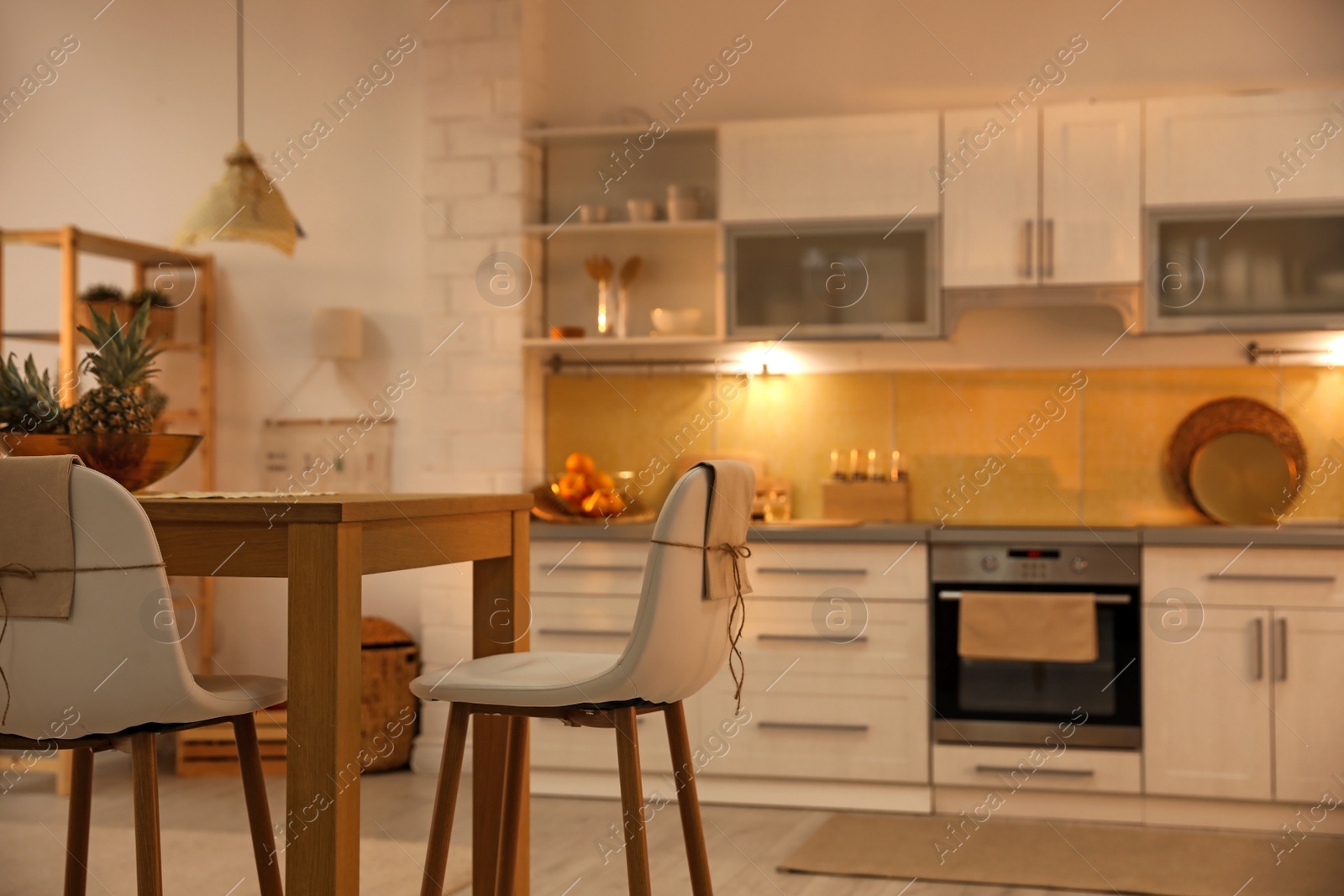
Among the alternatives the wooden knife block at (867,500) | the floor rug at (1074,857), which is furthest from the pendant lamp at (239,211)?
the floor rug at (1074,857)

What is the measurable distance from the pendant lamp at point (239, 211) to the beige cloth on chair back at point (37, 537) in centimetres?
192

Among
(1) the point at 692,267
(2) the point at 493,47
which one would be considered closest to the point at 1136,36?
(1) the point at 692,267

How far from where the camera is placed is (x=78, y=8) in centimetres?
505

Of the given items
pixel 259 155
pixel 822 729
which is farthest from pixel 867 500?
pixel 259 155

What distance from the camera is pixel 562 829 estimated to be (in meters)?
3.56

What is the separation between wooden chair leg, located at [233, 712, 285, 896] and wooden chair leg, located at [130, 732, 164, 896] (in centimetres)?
22

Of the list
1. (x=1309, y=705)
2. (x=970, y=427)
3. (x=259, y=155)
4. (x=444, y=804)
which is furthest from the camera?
(x=259, y=155)

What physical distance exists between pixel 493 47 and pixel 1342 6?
2.85 metres

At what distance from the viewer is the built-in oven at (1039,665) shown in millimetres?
3639

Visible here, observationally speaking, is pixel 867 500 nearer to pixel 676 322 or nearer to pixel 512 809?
pixel 676 322

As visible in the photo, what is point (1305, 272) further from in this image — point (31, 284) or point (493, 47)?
point (31, 284)

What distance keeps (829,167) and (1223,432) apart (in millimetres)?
1560

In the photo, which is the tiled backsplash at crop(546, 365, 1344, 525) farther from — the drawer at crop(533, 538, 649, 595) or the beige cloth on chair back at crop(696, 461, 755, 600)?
the beige cloth on chair back at crop(696, 461, 755, 600)

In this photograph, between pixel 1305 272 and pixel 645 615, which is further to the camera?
pixel 1305 272
